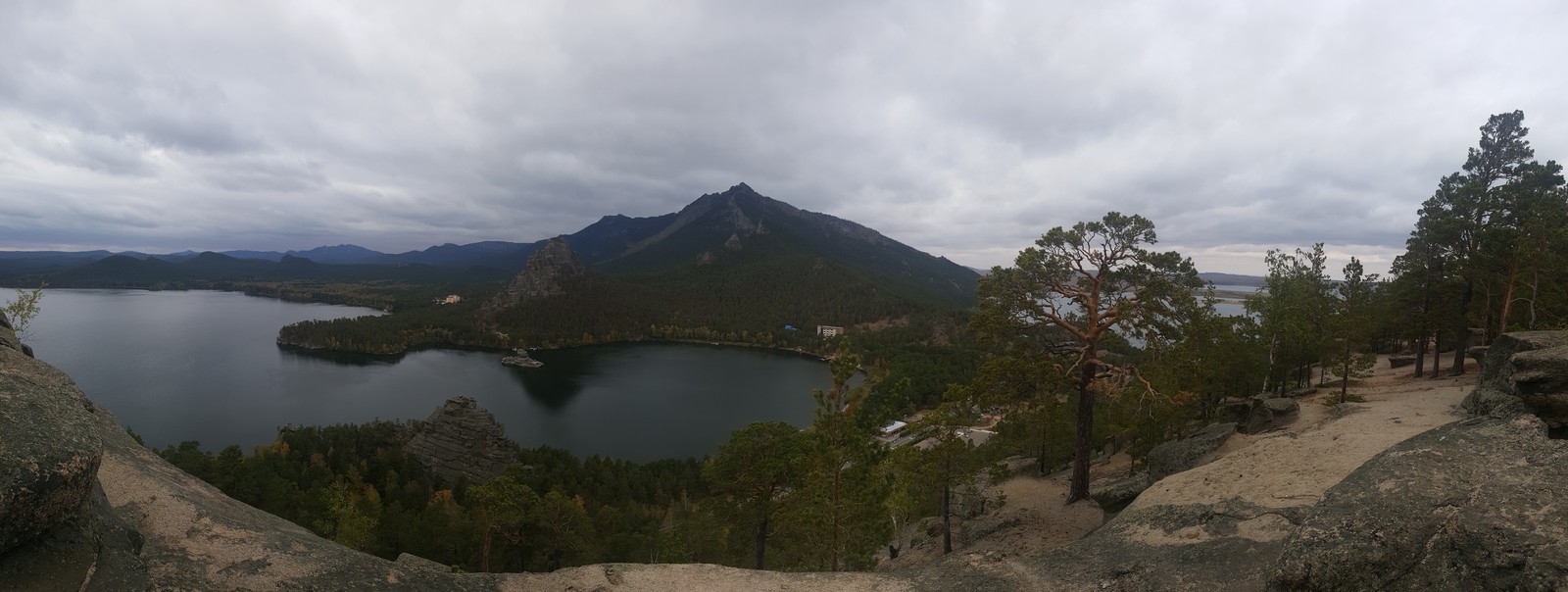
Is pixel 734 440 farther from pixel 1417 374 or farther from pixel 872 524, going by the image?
pixel 1417 374

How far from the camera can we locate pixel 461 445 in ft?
147

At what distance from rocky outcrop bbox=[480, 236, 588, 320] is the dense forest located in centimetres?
13694

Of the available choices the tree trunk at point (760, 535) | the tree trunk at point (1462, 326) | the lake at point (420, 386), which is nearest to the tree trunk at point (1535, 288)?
the tree trunk at point (1462, 326)

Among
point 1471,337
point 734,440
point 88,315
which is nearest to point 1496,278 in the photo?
point 1471,337

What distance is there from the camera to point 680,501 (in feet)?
131

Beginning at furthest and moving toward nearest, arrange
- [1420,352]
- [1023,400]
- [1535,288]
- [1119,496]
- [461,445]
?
[461,445]
[1420,352]
[1535,288]
[1023,400]
[1119,496]

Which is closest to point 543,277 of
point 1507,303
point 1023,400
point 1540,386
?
point 1023,400

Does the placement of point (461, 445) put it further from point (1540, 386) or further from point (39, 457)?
point (1540, 386)

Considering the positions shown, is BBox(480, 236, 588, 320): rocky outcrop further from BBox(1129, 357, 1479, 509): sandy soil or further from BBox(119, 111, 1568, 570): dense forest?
BBox(1129, 357, 1479, 509): sandy soil

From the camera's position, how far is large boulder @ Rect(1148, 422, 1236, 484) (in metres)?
13.6

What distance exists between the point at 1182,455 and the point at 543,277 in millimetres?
183691

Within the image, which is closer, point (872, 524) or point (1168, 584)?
point (1168, 584)

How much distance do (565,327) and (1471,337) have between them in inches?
6078

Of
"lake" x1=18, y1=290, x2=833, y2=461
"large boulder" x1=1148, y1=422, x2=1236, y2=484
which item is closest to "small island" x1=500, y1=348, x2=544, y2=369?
"lake" x1=18, y1=290, x2=833, y2=461
